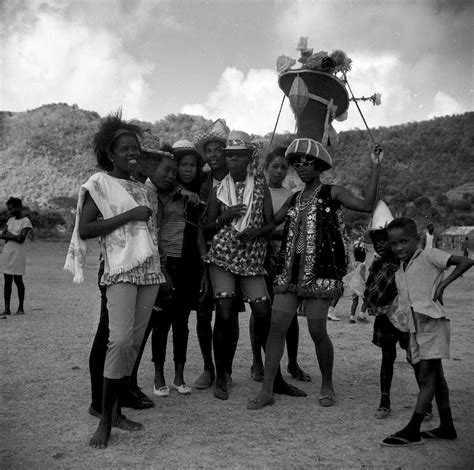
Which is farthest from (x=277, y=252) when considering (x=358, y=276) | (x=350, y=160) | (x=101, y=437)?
(x=350, y=160)

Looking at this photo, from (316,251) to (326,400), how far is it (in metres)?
1.17

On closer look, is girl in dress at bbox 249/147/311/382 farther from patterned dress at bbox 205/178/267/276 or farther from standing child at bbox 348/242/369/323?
standing child at bbox 348/242/369/323

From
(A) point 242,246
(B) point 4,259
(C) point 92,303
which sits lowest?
(C) point 92,303

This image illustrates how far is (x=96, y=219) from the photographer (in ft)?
11.3

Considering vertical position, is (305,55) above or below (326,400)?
above

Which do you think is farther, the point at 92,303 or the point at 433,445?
the point at 92,303

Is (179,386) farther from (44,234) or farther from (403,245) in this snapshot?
(44,234)

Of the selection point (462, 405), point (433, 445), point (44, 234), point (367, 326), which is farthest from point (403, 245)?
point (44, 234)

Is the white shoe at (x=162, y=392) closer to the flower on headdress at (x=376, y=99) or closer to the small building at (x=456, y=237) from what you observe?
the flower on headdress at (x=376, y=99)

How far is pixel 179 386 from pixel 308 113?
2.71 m

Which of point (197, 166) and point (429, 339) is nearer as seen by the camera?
point (429, 339)

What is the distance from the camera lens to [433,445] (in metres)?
3.30

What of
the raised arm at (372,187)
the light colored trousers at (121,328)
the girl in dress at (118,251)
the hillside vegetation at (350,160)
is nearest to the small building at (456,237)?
the hillside vegetation at (350,160)

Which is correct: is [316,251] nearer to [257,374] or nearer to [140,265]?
[140,265]
